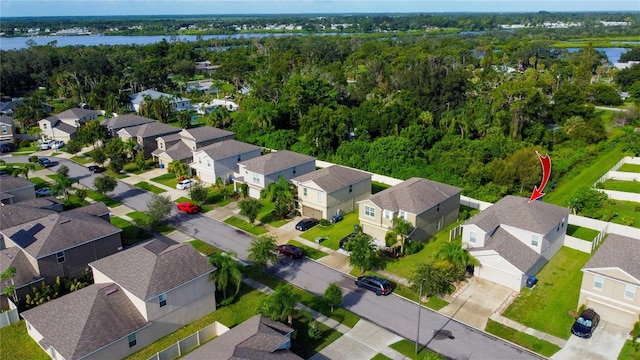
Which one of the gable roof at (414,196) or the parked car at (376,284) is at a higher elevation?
the gable roof at (414,196)

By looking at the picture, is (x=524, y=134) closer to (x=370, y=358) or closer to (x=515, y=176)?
(x=515, y=176)

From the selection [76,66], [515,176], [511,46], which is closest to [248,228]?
[515,176]

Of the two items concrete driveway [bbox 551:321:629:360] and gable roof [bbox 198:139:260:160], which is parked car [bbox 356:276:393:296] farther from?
gable roof [bbox 198:139:260:160]

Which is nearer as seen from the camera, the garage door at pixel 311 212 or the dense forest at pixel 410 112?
the garage door at pixel 311 212

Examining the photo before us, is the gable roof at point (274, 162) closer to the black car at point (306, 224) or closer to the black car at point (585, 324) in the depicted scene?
the black car at point (306, 224)

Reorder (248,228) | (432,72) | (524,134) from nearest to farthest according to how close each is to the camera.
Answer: (248,228) → (524,134) → (432,72)

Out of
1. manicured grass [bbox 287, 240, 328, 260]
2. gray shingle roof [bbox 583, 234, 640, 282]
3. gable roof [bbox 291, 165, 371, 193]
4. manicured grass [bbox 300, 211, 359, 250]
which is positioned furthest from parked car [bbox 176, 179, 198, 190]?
gray shingle roof [bbox 583, 234, 640, 282]

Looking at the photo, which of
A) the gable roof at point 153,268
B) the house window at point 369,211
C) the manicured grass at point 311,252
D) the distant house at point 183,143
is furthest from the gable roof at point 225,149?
the gable roof at point 153,268
